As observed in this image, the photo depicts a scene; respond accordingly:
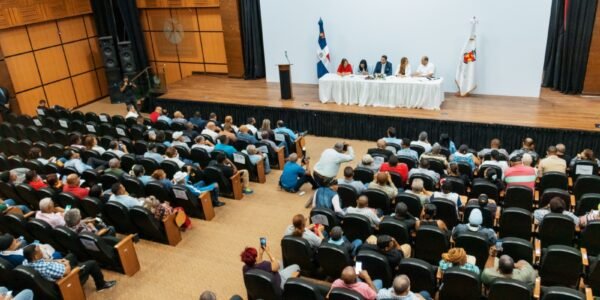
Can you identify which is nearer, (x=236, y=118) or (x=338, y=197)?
(x=338, y=197)

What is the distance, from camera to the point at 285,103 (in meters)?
11.6

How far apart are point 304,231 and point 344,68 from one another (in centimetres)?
688

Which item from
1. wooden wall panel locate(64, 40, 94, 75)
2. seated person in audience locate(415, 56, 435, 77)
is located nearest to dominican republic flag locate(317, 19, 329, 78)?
seated person in audience locate(415, 56, 435, 77)

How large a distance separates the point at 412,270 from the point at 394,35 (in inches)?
321

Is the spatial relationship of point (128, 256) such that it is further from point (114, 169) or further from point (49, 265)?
point (114, 169)

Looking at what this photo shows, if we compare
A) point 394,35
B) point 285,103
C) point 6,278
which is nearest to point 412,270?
point 6,278

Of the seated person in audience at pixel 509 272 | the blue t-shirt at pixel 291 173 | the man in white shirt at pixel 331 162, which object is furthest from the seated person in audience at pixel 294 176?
the seated person in audience at pixel 509 272

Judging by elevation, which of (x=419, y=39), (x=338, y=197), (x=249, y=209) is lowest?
(x=249, y=209)

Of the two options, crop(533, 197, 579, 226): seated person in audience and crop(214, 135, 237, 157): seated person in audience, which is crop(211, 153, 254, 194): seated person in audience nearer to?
crop(214, 135, 237, 157): seated person in audience

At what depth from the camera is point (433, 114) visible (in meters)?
10.1

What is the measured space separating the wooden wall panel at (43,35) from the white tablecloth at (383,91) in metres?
8.68

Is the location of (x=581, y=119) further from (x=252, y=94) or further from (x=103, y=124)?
(x=103, y=124)

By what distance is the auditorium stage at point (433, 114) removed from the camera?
9133 millimetres

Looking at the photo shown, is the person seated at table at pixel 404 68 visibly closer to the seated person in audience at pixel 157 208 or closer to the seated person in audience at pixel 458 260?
the seated person in audience at pixel 157 208
